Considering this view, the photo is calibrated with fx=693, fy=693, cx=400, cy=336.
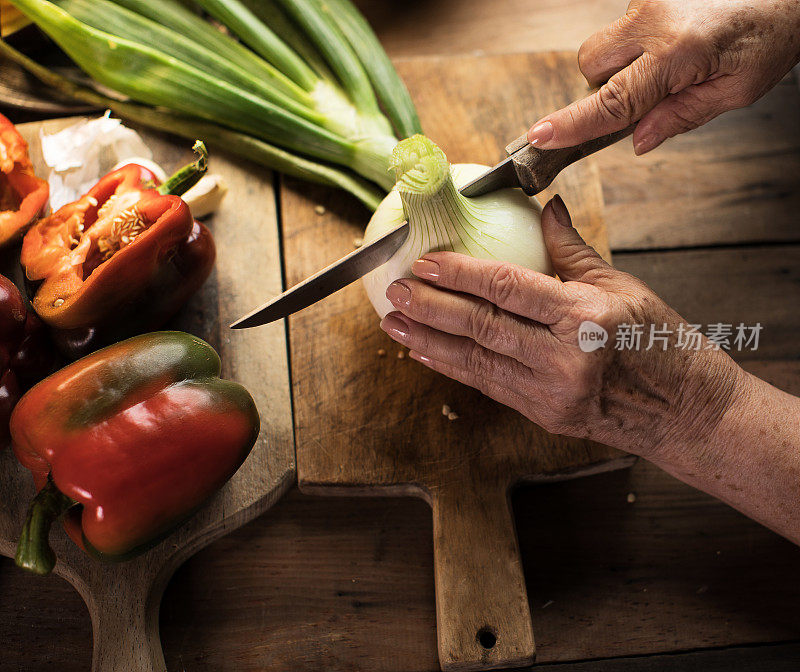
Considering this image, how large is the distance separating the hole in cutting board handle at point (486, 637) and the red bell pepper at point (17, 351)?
857 millimetres

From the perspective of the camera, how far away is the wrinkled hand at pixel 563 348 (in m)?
1.04

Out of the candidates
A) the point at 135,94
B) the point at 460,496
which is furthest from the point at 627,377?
the point at 135,94

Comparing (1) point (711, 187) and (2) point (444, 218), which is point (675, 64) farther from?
(1) point (711, 187)

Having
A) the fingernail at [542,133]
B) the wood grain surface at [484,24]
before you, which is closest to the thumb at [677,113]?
the fingernail at [542,133]

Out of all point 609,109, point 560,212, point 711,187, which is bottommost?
point 711,187

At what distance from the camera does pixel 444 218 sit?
42.1 inches

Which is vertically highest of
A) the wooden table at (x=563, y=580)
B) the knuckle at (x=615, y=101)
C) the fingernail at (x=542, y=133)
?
the fingernail at (x=542, y=133)

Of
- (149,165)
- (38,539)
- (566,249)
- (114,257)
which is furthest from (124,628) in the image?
(566,249)

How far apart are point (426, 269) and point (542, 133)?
28cm

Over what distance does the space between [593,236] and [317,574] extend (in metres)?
0.86

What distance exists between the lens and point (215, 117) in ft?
4.46

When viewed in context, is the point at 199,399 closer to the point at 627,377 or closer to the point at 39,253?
the point at 39,253

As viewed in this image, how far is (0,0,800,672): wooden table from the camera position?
4.16ft

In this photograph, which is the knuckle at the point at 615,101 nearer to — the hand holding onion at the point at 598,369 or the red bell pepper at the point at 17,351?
the hand holding onion at the point at 598,369
